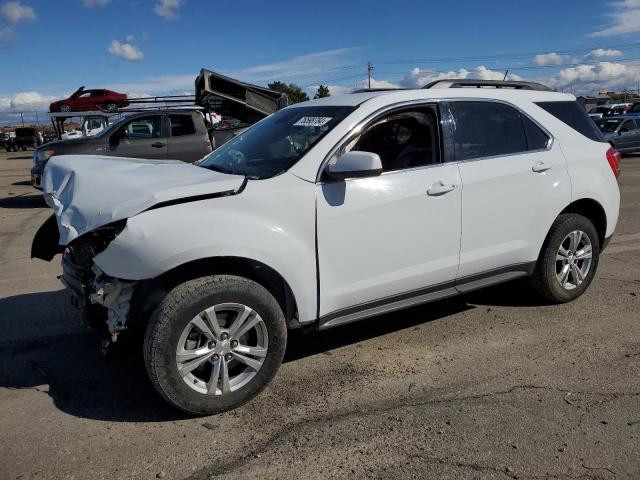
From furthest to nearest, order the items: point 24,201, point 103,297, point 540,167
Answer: point 24,201 → point 540,167 → point 103,297

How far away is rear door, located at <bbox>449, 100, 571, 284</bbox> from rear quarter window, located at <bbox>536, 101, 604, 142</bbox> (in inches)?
11.9

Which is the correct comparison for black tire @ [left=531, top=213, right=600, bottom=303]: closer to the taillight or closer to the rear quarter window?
the taillight

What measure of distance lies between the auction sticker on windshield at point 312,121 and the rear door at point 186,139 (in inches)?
298

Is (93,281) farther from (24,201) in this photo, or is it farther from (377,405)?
(24,201)

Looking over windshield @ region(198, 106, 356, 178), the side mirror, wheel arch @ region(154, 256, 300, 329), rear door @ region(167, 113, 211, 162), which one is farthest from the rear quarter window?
rear door @ region(167, 113, 211, 162)

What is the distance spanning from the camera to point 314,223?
340 cm

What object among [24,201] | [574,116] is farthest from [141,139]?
[574,116]

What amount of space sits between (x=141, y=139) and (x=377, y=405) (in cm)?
911

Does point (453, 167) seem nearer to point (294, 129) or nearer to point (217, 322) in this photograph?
point (294, 129)

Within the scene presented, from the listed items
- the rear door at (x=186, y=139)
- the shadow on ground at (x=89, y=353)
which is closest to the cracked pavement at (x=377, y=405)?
the shadow on ground at (x=89, y=353)

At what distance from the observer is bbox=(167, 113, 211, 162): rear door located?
36.8ft

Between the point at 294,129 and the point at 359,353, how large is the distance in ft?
5.48

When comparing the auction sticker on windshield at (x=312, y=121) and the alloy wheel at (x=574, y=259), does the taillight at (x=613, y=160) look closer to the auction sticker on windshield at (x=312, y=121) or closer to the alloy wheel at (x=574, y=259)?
the alloy wheel at (x=574, y=259)

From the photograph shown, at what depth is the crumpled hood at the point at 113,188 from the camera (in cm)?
304
